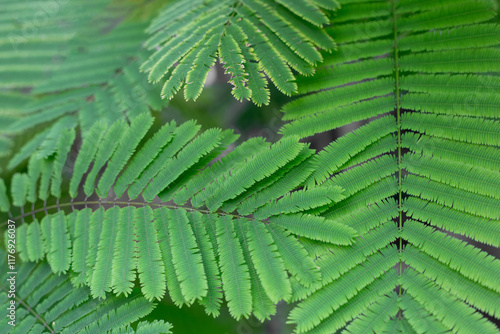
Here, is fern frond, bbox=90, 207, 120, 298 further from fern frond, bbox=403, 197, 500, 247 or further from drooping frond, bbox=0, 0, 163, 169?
fern frond, bbox=403, 197, 500, 247

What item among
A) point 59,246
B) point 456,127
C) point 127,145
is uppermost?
point 127,145

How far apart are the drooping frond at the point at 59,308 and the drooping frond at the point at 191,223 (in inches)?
3.7

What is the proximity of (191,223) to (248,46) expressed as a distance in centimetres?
75

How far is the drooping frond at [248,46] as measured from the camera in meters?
1.43

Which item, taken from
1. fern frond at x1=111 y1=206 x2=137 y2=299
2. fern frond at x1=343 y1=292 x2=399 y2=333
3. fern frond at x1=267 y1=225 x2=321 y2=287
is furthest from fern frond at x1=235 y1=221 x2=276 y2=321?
fern frond at x1=111 y1=206 x2=137 y2=299

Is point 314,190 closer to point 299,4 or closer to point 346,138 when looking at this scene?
point 346,138

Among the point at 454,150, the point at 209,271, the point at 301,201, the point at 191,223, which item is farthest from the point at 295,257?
the point at 454,150

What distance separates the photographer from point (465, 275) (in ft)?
3.95

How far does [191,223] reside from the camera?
1515 millimetres

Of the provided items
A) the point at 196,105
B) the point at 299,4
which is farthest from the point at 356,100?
the point at 196,105

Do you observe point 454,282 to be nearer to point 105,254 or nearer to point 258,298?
point 258,298

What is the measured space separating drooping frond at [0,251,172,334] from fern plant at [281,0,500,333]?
0.66 meters

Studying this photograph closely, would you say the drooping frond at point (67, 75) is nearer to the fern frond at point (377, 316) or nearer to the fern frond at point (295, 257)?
the fern frond at point (295, 257)

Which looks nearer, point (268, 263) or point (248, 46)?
point (268, 263)
